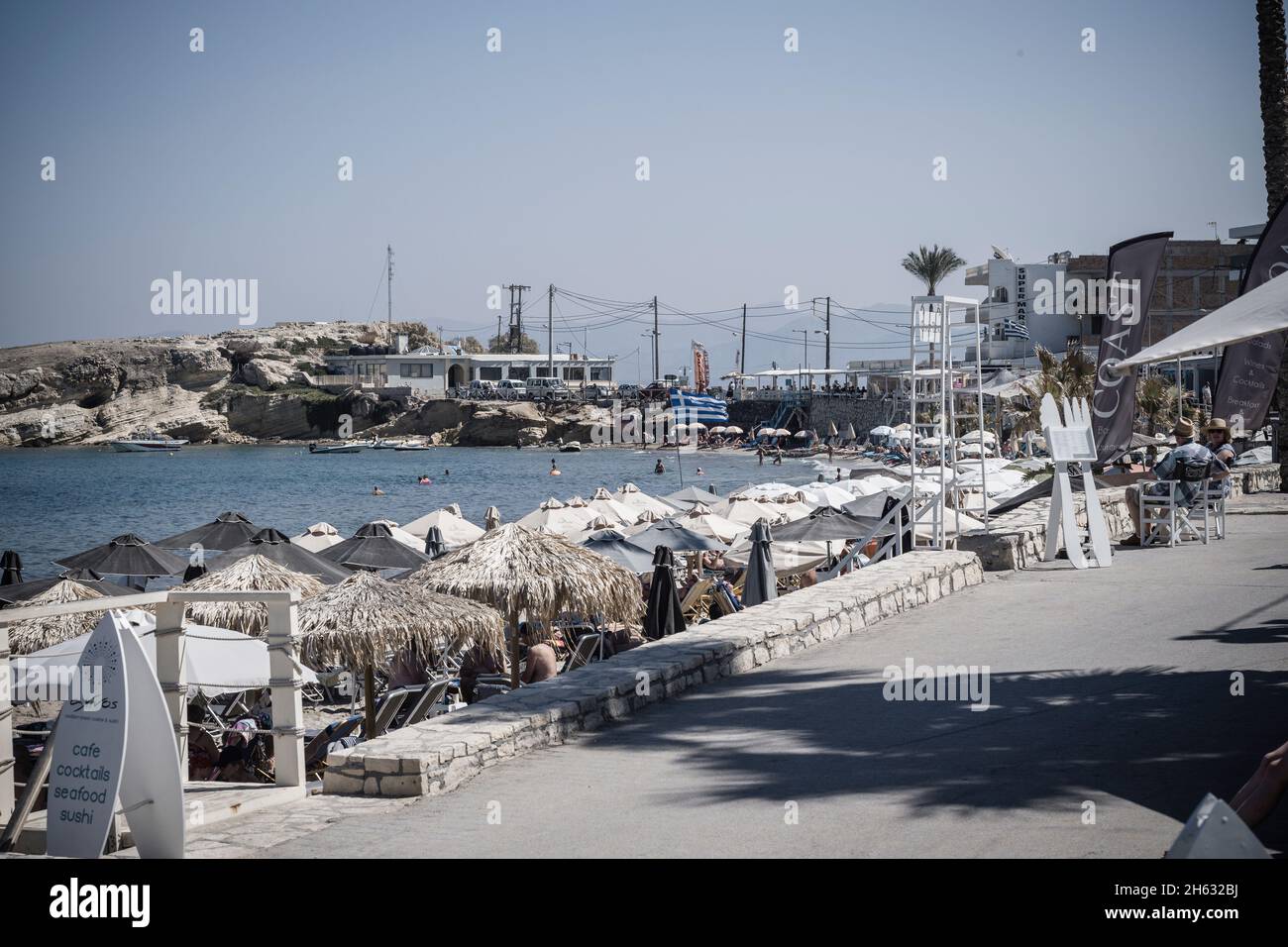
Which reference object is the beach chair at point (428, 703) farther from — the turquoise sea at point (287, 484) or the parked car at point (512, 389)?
the parked car at point (512, 389)

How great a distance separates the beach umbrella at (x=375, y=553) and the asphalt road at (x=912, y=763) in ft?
38.3

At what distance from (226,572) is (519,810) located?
8.45 meters

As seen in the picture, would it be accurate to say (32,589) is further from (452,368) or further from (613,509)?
(452,368)

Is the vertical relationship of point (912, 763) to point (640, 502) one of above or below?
above

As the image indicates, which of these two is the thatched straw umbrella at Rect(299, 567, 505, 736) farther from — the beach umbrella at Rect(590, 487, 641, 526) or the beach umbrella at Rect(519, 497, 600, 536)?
the beach umbrella at Rect(590, 487, 641, 526)

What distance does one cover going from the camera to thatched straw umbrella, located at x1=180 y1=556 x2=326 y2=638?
39.2ft

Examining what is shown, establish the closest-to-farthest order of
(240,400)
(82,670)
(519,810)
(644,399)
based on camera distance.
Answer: (82,670) → (519,810) → (644,399) → (240,400)

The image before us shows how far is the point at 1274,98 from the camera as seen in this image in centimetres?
1812

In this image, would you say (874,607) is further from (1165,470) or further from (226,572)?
(226,572)

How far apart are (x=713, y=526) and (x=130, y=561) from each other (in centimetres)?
998

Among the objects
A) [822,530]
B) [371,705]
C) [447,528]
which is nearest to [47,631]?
[371,705]

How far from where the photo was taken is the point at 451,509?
2544cm
